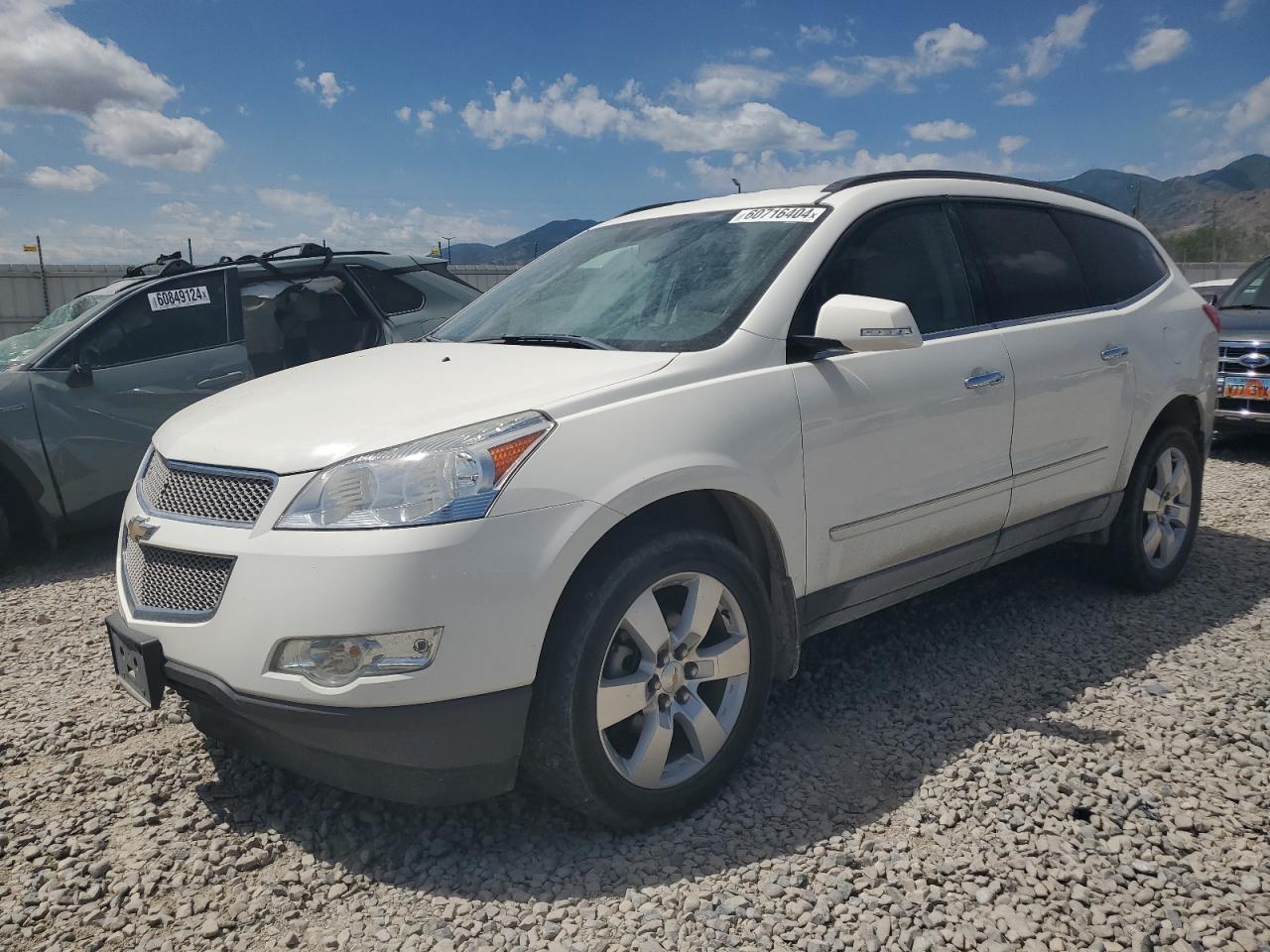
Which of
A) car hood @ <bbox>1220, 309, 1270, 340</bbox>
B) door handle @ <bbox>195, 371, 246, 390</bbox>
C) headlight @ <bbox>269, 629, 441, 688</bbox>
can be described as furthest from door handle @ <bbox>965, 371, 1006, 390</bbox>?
car hood @ <bbox>1220, 309, 1270, 340</bbox>

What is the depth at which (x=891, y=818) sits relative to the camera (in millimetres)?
2783

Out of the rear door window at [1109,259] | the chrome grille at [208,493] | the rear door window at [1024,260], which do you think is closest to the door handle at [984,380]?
the rear door window at [1024,260]

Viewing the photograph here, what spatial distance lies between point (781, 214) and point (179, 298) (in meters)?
4.45

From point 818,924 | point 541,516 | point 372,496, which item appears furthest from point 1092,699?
point 372,496

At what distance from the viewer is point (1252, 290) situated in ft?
29.4

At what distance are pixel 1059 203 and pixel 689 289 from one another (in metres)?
2.07

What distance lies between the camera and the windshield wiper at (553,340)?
310 cm

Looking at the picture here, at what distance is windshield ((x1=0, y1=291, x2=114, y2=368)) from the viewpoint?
19.5 feet

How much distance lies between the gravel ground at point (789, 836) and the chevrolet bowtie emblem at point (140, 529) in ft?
2.70

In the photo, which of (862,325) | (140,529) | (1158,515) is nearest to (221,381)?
(140,529)

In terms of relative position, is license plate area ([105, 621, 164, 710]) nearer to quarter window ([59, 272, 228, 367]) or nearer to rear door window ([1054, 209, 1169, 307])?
rear door window ([1054, 209, 1169, 307])

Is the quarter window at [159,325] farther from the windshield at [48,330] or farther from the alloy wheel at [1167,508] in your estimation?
the alloy wheel at [1167,508]

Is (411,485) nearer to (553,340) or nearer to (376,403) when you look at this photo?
(376,403)

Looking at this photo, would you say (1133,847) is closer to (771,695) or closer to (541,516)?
(771,695)
